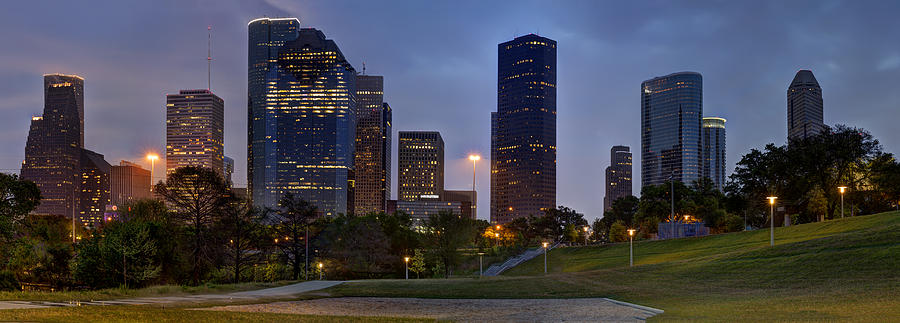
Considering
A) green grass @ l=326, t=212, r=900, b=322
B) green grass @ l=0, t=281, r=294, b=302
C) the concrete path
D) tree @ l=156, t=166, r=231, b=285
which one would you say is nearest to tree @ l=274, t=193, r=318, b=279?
tree @ l=156, t=166, r=231, b=285

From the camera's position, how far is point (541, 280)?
33250mm

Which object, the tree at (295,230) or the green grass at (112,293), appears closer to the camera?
the green grass at (112,293)

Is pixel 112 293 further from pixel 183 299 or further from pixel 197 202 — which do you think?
pixel 197 202

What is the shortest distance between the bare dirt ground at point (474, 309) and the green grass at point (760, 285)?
1.81 meters

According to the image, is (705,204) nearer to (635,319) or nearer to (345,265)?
(345,265)

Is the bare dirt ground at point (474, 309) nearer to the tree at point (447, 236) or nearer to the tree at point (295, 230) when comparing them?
the tree at point (447, 236)

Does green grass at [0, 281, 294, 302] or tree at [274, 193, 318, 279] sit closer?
green grass at [0, 281, 294, 302]

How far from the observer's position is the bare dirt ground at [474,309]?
61.0ft

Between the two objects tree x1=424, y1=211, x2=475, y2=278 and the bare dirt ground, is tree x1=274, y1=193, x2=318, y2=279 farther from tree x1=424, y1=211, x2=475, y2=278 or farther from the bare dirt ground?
the bare dirt ground

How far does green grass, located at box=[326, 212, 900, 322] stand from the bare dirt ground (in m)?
1.81

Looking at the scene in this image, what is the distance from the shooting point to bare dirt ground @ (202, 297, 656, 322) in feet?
61.0

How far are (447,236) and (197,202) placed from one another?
26.2 metres

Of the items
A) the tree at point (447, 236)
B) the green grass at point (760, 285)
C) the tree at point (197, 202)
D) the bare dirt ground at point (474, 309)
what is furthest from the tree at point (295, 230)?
the bare dirt ground at point (474, 309)

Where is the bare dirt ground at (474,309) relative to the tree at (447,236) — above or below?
above
